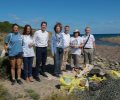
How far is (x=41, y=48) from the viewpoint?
13.1 m

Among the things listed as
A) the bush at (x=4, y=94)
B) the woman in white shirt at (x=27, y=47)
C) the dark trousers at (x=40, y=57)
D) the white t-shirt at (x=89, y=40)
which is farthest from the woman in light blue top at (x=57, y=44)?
the bush at (x=4, y=94)

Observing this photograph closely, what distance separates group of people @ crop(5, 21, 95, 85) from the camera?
40.5ft

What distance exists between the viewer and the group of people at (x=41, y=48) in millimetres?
12359

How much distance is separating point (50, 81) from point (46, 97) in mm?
2352

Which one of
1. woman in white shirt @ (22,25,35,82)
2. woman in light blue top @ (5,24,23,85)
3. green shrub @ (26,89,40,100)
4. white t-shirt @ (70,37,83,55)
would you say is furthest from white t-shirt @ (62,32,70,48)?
green shrub @ (26,89,40,100)

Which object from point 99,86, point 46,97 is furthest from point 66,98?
point 99,86

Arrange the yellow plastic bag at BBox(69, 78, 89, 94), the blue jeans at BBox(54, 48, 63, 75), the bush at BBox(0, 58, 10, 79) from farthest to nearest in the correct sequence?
the blue jeans at BBox(54, 48, 63, 75) < the bush at BBox(0, 58, 10, 79) < the yellow plastic bag at BBox(69, 78, 89, 94)

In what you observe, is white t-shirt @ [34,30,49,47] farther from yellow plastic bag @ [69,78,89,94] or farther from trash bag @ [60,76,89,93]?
yellow plastic bag @ [69,78,89,94]

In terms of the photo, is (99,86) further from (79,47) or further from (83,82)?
(79,47)

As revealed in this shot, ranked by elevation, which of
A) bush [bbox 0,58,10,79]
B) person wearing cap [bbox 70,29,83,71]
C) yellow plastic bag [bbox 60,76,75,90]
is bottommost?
yellow plastic bag [bbox 60,76,75,90]

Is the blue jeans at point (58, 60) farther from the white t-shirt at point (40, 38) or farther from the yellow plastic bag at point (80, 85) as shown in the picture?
the yellow plastic bag at point (80, 85)

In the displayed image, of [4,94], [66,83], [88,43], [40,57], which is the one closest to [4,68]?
[40,57]

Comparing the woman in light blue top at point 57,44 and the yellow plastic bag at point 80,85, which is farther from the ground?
the woman in light blue top at point 57,44

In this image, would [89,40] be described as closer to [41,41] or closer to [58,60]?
[58,60]
